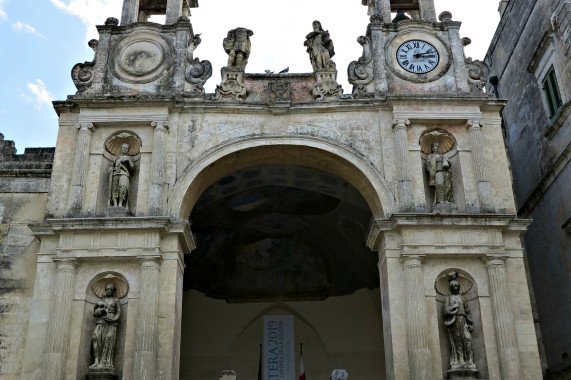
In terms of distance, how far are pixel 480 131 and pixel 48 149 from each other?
1061cm

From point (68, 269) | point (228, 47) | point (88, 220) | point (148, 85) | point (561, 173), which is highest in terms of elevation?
point (228, 47)

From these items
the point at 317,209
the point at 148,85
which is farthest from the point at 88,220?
the point at 317,209

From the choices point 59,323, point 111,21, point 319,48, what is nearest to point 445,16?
point 319,48

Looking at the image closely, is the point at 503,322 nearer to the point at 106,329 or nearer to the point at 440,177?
the point at 440,177

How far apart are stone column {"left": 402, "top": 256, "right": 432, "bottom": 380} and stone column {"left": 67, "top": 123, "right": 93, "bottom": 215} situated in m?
7.26

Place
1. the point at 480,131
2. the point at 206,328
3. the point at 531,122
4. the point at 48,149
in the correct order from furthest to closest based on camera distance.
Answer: the point at 206,328 → the point at 531,122 → the point at 48,149 → the point at 480,131

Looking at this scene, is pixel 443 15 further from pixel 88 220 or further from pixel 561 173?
pixel 88 220

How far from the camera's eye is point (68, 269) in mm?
14031

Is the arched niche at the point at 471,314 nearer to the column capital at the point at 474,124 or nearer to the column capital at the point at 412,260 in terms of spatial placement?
the column capital at the point at 412,260

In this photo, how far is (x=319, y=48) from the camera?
17.0m

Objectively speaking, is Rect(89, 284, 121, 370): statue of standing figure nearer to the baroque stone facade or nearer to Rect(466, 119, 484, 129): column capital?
the baroque stone facade

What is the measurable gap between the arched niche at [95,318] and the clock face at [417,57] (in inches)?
340

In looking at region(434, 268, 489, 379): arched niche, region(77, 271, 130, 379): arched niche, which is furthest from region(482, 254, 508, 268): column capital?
region(77, 271, 130, 379): arched niche

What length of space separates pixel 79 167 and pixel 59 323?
3.58 metres
